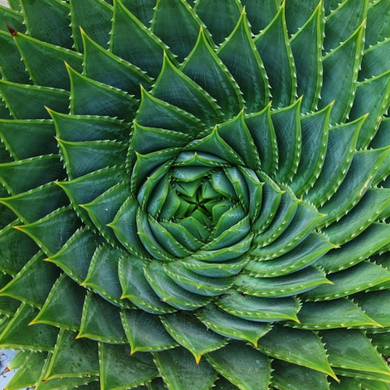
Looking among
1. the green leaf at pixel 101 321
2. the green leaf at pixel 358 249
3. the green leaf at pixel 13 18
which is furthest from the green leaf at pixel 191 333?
the green leaf at pixel 13 18

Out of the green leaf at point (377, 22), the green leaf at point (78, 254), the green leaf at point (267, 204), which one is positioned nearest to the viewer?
the green leaf at point (78, 254)

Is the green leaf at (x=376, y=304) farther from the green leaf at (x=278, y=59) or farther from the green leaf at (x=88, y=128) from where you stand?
the green leaf at (x=88, y=128)

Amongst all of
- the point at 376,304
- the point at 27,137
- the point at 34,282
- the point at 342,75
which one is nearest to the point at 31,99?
the point at 27,137

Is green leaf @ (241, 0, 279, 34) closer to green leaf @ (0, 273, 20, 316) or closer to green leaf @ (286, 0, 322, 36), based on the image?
green leaf @ (286, 0, 322, 36)

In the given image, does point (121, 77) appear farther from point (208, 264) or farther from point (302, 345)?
point (302, 345)

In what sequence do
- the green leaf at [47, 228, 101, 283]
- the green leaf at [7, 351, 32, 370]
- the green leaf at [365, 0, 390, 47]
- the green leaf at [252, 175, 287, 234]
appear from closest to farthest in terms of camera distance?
the green leaf at [47, 228, 101, 283] < the green leaf at [252, 175, 287, 234] < the green leaf at [365, 0, 390, 47] < the green leaf at [7, 351, 32, 370]

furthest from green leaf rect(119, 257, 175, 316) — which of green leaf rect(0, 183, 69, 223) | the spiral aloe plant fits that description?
green leaf rect(0, 183, 69, 223)
